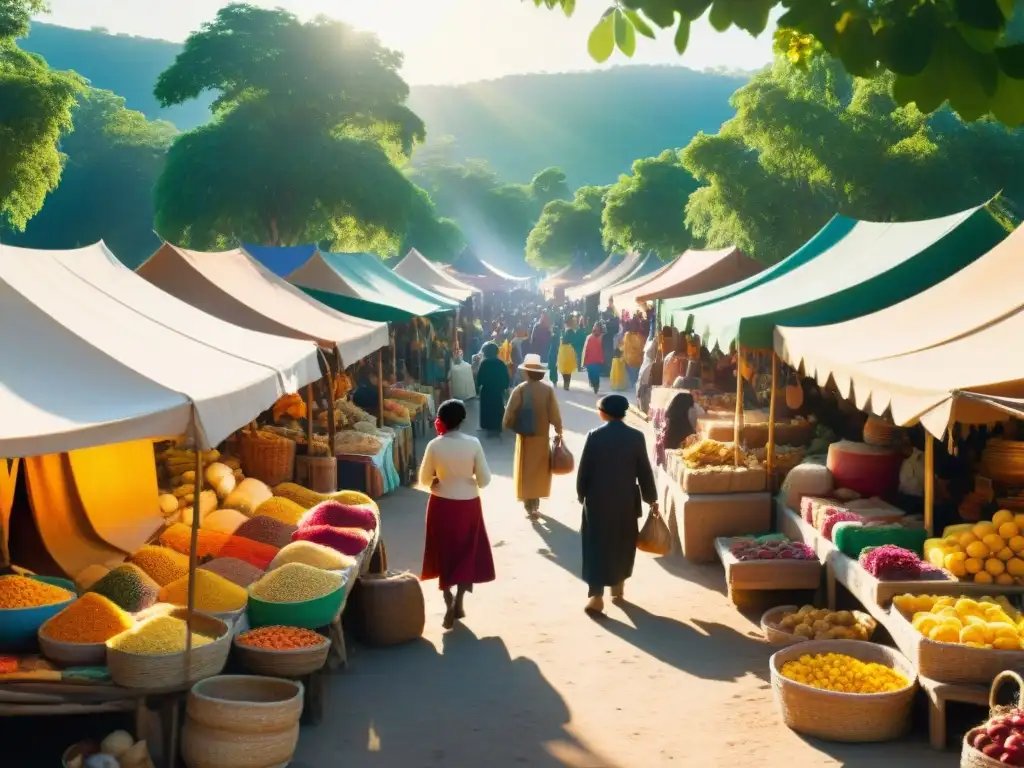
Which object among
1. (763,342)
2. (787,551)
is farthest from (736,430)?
(787,551)

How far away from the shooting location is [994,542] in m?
6.54

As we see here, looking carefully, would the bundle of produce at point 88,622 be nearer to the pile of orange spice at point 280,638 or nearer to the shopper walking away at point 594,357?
the pile of orange spice at point 280,638

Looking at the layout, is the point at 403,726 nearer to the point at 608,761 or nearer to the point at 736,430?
the point at 608,761

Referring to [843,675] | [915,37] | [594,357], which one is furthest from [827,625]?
[594,357]

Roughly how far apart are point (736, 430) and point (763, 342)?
3.44ft

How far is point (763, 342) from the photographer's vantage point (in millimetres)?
9617

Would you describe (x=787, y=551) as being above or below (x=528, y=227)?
below

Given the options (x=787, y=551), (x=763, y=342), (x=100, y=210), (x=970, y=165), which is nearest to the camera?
(x=787, y=551)

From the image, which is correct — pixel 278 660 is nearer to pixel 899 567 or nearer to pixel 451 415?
pixel 451 415

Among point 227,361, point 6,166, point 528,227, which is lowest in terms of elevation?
point 227,361

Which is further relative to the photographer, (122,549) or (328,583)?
(122,549)

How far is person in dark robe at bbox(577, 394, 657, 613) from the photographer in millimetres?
8070

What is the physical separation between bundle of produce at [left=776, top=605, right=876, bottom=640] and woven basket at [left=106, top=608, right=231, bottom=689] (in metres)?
3.64

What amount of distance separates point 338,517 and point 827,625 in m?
3.52
